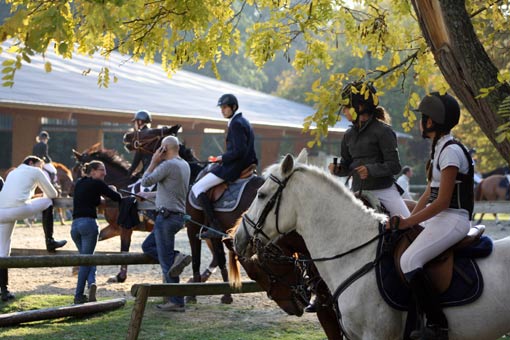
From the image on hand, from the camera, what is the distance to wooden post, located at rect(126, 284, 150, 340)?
7.27 m

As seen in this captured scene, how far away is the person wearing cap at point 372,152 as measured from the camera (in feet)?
25.4

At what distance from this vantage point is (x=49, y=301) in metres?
11.6

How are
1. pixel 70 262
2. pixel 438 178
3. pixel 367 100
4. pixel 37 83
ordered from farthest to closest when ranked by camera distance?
pixel 37 83 < pixel 70 262 < pixel 367 100 < pixel 438 178

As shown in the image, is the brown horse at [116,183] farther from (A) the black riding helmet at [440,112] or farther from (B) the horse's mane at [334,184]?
(A) the black riding helmet at [440,112]

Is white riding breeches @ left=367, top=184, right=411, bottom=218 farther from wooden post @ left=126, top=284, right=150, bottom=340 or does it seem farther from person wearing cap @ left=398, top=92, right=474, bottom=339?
wooden post @ left=126, top=284, right=150, bottom=340

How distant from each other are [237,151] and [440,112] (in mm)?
6054

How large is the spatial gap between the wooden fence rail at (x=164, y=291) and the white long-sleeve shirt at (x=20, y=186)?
15.5 feet

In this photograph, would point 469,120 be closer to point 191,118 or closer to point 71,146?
point 191,118

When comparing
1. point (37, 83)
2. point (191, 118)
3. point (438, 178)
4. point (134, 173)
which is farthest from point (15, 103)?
point (438, 178)

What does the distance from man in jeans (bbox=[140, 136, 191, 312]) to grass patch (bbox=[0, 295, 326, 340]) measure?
51 cm

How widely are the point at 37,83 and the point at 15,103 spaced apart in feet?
16.7

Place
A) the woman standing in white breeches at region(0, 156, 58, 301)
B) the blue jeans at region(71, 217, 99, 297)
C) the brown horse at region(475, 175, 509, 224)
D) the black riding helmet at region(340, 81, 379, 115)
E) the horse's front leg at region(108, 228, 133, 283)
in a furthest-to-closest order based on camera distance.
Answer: the brown horse at region(475, 175, 509, 224) < the horse's front leg at region(108, 228, 133, 283) < the woman standing in white breeches at region(0, 156, 58, 301) < the blue jeans at region(71, 217, 99, 297) < the black riding helmet at region(340, 81, 379, 115)

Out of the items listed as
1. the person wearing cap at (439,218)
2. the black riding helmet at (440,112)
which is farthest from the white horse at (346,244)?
the black riding helmet at (440,112)

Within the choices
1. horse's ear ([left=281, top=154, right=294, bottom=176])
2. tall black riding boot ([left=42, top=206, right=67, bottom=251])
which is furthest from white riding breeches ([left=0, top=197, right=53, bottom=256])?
horse's ear ([left=281, top=154, right=294, bottom=176])
